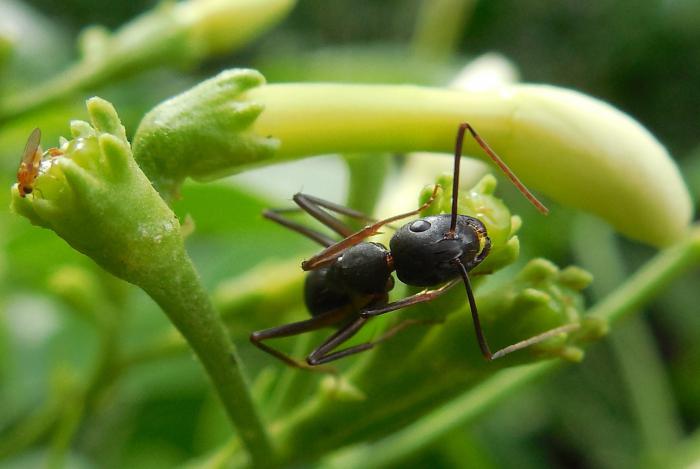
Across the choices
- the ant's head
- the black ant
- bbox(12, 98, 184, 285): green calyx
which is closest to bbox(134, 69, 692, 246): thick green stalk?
the black ant

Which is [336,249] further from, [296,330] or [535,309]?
[535,309]

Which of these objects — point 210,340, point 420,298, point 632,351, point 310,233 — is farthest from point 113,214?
point 632,351

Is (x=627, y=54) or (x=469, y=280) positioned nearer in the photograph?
(x=469, y=280)

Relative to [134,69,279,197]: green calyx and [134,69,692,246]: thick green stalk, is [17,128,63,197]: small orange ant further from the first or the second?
[134,69,692,246]: thick green stalk

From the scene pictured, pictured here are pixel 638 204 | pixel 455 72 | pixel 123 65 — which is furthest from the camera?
pixel 455 72

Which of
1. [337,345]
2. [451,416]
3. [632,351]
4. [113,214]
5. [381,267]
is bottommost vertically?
[632,351]

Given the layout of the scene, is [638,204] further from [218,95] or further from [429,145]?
[218,95]

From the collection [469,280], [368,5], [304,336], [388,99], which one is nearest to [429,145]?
[388,99]
